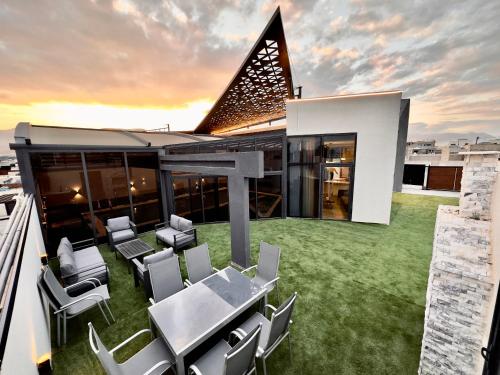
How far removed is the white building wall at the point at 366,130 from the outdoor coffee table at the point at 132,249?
7.09 metres

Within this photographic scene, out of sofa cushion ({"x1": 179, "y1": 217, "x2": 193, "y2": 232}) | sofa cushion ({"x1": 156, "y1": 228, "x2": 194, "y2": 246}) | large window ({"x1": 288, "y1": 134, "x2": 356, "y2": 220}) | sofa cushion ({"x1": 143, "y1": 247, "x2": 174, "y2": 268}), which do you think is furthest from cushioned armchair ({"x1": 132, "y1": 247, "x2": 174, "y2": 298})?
large window ({"x1": 288, "y1": 134, "x2": 356, "y2": 220})

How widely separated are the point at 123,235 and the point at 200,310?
15.9ft

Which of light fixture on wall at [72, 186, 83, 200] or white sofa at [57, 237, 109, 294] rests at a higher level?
light fixture on wall at [72, 186, 83, 200]

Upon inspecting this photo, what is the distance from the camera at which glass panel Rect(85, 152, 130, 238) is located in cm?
664

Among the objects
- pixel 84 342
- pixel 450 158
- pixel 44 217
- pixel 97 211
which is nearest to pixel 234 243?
pixel 84 342

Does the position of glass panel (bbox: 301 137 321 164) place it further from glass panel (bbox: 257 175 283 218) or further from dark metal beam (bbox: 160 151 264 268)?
dark metal beam (bbox: 160 151 264 268)

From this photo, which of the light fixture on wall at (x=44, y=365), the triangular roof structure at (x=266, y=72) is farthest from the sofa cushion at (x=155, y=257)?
the triangular roof structure at (x=266, y=72)

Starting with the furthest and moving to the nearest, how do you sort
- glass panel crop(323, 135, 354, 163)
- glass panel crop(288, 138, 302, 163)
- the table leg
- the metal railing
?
glass panel crop(288, 138, 302, 163)
glass panel crop(323, 135, 354, 163)
the table leg
the metal railing

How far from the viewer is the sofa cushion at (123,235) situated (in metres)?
6.20

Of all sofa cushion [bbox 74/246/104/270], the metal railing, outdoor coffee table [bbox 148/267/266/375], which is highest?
the metal railing

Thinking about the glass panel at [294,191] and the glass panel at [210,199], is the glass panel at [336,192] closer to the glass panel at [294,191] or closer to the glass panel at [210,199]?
the glass panel at [294,191]

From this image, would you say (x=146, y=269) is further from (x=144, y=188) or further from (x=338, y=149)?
(x=338, y=149)

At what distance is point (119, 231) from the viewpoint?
259 inches

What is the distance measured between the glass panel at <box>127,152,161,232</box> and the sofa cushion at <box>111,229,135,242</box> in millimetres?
1191
